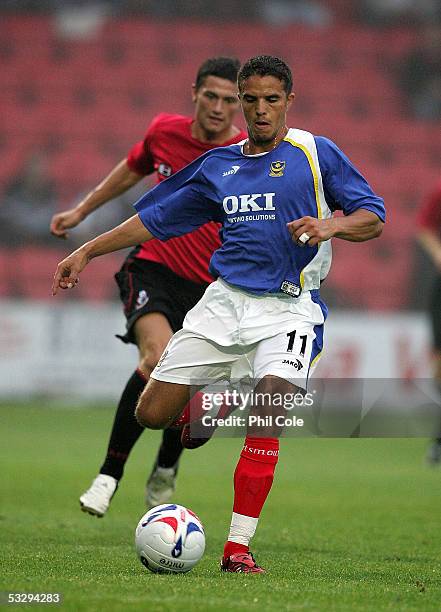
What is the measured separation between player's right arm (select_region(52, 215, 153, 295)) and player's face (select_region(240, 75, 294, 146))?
2.73 feet

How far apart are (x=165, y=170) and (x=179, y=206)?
156 centimetres

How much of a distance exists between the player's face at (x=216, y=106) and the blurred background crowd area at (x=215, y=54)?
A: 1290cm

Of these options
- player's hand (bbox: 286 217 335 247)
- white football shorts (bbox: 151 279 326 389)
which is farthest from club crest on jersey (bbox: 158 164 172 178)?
player's hand (bbox: 286 217 335 247)

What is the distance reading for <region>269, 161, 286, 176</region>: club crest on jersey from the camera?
203 inches

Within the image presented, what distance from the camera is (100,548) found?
18.4 feet

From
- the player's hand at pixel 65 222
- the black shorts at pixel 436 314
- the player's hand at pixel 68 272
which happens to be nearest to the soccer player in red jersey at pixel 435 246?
the black shorts at pixel 436 314

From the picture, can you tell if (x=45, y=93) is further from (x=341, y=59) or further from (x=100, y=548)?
(x=100, y=548)

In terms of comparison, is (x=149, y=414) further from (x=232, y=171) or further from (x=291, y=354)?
(x=232, y=171)

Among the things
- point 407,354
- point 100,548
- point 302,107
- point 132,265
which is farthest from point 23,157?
point 100,548

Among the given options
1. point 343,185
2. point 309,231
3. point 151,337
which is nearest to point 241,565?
point 309,231

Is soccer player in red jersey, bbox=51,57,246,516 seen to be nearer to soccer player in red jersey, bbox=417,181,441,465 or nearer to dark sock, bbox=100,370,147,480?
dark sock, bbox=100,370,147,480

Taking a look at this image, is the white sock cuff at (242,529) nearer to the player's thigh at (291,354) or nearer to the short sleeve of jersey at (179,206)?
the player's thigh at (291,354)

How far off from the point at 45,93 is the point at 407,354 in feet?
28.8

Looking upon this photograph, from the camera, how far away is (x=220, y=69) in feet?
22.7
